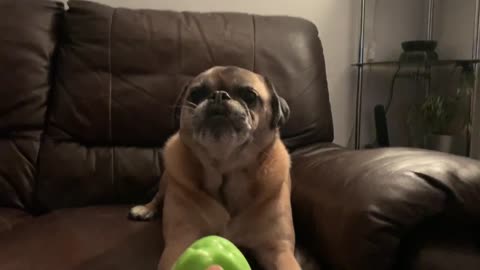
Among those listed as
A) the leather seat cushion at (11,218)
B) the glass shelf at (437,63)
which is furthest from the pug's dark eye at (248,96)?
the glass shelf at (437,63)

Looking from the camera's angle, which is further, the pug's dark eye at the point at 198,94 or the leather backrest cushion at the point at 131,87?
the leather backrest cushion at the point at 131,87

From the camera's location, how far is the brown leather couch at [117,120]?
1076 mm

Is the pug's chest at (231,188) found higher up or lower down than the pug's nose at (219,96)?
lower down

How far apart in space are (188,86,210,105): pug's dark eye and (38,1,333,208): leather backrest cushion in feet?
0.98

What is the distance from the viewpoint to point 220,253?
753mm

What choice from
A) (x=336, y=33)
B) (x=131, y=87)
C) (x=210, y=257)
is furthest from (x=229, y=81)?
(x=336, y=33)

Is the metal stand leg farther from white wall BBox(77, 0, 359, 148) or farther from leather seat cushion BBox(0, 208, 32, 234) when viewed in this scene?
leather seat cushion BBox(0, 208, 32, 234)

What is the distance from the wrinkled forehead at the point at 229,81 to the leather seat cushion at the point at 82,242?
404mm

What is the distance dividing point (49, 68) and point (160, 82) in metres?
0.36

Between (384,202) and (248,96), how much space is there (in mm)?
437

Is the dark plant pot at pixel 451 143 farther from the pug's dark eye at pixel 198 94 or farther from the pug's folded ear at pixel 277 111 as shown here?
the pug's dark eye at pixel 198 94

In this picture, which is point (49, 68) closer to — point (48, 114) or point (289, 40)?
point (48, 114)

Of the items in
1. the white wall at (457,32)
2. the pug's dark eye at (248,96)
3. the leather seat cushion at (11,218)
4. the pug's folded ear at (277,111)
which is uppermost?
the white wall at (457,32)

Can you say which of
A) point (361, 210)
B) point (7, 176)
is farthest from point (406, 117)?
point (7, 176)
